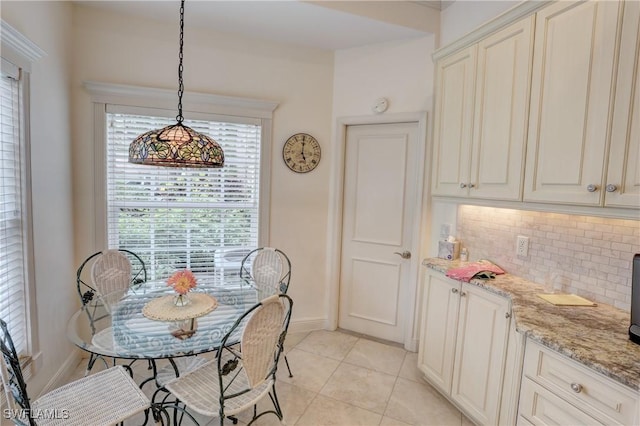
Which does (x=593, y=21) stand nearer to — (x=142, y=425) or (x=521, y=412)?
(x=521, y=412)

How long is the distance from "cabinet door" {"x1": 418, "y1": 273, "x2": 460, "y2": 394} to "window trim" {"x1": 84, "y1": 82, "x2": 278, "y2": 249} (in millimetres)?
1982

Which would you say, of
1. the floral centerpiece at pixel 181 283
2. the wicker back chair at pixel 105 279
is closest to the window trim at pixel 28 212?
the wicker back chair at pixel 105 279

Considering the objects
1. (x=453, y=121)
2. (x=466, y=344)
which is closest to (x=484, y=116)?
(x=453, y=121)

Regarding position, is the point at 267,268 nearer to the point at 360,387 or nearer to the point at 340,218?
the point at 340,218

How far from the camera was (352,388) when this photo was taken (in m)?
2.59

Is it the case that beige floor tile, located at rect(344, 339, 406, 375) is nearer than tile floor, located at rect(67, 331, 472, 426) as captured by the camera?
No

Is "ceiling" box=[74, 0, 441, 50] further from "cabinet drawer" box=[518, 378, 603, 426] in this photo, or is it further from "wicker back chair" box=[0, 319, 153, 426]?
"cabinet drawer" box=[518, 378, 603, 426]

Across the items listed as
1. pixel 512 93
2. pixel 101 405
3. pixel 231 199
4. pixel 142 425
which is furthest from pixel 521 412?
pixel 231 199

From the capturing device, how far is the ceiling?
2582 mm

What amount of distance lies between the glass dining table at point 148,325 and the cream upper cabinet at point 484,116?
1.69 metres

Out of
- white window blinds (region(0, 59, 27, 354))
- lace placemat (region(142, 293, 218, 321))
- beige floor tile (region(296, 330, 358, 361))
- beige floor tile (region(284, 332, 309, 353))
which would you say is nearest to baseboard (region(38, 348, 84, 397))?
white window blinds (region(0, 59, 27, 354))

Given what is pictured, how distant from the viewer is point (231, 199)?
3195 millimetres

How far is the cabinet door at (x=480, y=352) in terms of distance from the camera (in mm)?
1885

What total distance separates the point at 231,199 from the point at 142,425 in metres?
1.84
